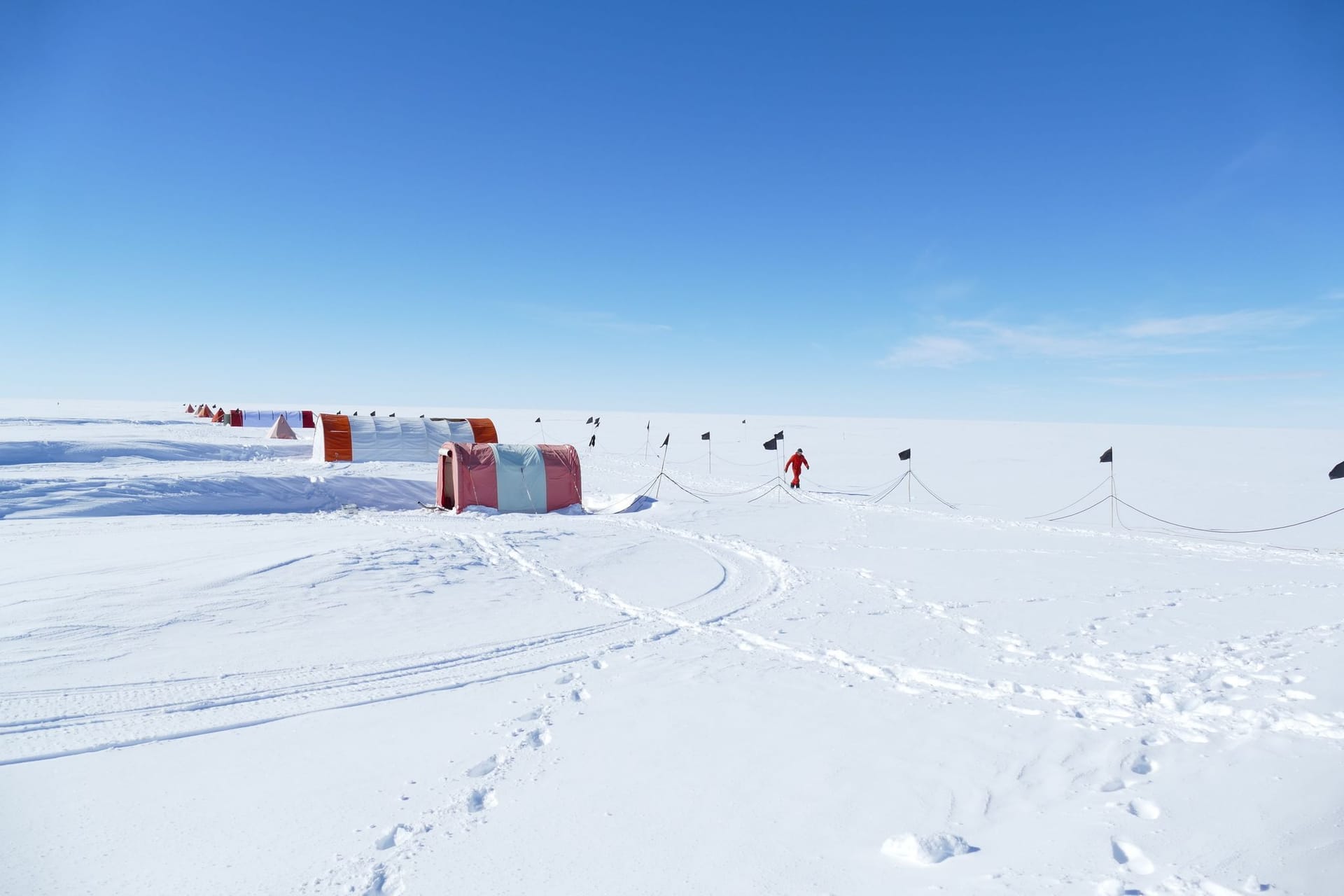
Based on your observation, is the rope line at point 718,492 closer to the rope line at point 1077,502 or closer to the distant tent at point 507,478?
the distant tent at point 507,478

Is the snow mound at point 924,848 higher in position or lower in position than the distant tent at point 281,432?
Result: lower

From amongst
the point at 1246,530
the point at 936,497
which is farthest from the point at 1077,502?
the point at 1246,530

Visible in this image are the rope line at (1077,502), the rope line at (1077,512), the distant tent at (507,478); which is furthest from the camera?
the rope line at (1077,502)

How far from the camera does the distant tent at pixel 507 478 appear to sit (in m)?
17.3

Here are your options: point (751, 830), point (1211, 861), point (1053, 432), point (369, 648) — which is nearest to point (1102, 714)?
point (1211, 861)

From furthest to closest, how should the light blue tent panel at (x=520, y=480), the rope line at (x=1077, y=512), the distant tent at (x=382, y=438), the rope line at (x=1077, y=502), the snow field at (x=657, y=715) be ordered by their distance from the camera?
1. the distant tent at (x=382, y=438)
2. the rope line at (x=1077, y=502)
3. the rope line at (x=1077, y=512)
4. the light blue tent panel at (x=520, y=480)
5. the snow field at (x=657, y=715)

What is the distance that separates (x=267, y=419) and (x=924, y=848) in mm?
65399

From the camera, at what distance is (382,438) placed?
29.3 meters

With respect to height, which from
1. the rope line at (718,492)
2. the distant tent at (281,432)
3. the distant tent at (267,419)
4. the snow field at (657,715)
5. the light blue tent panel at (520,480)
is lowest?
the snow field at (657,715)

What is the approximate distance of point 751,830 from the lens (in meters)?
4.07

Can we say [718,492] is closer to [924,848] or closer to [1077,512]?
[1077,512]

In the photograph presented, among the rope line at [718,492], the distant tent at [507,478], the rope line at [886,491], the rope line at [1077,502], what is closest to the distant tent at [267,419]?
the rope line at [718,492]

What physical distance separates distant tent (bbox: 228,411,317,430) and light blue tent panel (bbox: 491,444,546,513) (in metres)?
39.3

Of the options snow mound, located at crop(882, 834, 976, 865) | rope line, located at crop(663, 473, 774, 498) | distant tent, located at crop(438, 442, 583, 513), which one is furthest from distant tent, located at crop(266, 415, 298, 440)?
snow mound, located at crop(882, 834, 976, 865)
